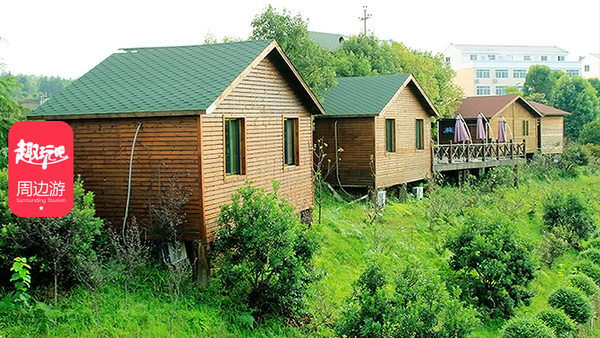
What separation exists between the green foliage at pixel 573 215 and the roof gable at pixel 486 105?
12124 millimetres

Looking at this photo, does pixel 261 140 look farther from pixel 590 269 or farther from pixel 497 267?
pixel 590 269

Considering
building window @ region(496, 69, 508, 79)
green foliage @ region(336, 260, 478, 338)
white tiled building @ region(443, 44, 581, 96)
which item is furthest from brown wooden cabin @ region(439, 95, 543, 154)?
building window @ region(496, 69, 508, 79)

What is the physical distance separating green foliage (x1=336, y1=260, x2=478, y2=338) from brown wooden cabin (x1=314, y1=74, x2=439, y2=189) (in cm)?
1116

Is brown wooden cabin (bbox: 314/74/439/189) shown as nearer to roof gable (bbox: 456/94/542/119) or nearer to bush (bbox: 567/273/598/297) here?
bush (bbox: 567/273/598/297)

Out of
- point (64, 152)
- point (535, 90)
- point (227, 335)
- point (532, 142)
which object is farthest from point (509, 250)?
point (535, 90)

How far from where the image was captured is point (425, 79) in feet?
116

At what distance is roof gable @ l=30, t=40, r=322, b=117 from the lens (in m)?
12.7

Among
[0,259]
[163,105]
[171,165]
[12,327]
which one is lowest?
[12,327]

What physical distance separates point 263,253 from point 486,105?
29.8m

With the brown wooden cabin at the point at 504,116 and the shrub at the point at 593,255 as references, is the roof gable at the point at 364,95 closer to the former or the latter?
the shrub at the point at 593,255

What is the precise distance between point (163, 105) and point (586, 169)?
39190mm

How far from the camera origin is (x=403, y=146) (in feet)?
79.4

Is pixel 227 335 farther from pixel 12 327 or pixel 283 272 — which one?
pixel 12 327

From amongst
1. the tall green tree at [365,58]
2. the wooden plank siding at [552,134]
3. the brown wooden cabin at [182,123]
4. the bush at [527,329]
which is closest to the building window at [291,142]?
the brown wooden cabin at [182,123]
